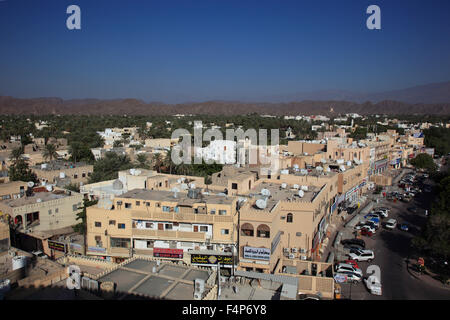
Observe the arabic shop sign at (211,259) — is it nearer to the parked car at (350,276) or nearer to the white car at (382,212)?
the parked car at (350,276)

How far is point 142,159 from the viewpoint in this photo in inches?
1175

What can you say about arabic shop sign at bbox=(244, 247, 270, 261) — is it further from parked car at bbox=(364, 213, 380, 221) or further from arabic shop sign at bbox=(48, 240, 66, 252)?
parked car at bbox=(364, 213, 380, 221)

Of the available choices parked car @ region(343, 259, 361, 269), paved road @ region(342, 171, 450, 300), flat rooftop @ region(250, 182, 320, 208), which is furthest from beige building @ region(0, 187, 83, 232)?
paved road @ region(342, 171, 450, 300)

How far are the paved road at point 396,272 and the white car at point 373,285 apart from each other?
0.53 feet

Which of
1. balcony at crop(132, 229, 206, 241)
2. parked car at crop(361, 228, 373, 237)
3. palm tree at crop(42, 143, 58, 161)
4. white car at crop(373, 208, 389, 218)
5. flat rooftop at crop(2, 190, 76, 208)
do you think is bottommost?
parked car at crop(361, 228, 373, 237)

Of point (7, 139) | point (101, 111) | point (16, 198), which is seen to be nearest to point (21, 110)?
point (101, 111)

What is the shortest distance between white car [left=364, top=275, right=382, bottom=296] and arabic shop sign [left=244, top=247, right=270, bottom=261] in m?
3.75

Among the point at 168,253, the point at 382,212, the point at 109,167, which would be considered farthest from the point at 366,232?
the point at 109,167

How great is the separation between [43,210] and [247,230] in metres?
10.2

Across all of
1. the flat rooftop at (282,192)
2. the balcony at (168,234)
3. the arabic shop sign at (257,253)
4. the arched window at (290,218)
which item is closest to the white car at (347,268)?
the arched window at (290,218)

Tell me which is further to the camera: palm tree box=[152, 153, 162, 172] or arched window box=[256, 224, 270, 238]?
palm tree box=[152, 153, 162, 172]

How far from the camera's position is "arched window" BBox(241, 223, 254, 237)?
12.4 meters

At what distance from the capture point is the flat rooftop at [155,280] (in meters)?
8.13

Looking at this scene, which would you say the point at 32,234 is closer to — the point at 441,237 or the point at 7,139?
the point at 441,237
